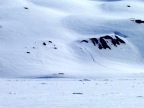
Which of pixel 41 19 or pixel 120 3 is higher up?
pixel 120 3

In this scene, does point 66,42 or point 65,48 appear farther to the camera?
point 66,42

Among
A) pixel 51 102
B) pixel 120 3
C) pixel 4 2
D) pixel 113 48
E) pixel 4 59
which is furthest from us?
pixel 120 3

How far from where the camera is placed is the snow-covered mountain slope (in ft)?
118

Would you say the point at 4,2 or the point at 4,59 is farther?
the point at 4,2

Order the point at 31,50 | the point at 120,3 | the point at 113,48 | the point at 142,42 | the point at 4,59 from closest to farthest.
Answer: the point at 4,59
the point at 31,50
the point at 113,48
the point at 142,42
the point at 120,3

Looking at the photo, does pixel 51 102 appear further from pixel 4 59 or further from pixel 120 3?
pixel 120 3

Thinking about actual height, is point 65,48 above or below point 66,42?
below

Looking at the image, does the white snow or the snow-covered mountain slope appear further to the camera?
the snow-covered mountain slope

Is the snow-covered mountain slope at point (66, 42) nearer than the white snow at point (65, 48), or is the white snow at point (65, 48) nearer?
the white snow at point (65, 48)

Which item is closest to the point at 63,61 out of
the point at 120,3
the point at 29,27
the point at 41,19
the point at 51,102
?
the point at 29,27

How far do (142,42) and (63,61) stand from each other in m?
→ 14.6

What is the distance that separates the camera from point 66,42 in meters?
45.0

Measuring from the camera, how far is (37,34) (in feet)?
153

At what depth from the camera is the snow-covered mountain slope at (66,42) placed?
35969mm
